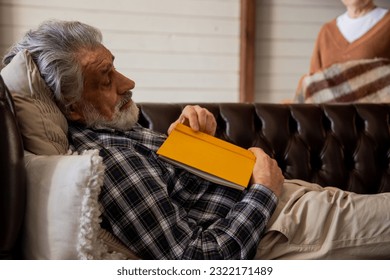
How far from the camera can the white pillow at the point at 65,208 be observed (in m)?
1.07

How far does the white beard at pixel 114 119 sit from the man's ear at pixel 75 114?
2 centimetres

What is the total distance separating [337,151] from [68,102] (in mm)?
1011

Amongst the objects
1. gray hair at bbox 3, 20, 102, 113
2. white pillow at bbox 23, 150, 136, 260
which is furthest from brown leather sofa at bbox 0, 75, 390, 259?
white pillow at bbox 23, 150, 136, 260

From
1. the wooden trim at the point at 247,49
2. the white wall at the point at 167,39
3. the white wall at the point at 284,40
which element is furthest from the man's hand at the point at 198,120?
the white wall at the point at 284,40

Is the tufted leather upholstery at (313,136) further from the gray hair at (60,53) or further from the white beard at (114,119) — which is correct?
the gray hair at (60,53)

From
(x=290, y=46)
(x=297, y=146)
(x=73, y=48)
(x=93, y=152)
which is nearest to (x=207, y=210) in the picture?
(x=93, y=152)

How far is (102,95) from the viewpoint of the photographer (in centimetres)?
142

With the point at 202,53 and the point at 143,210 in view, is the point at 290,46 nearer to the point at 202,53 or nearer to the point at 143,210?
the point at 202,53

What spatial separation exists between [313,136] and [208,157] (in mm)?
681

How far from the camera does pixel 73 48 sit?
1.36m

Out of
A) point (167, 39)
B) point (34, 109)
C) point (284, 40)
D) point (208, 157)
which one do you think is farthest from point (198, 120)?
point (284, 40)

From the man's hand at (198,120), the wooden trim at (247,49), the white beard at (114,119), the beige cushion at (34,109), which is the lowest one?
the wooden trim at (247,49)

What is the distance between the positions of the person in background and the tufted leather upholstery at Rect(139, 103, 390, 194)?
0.82 m

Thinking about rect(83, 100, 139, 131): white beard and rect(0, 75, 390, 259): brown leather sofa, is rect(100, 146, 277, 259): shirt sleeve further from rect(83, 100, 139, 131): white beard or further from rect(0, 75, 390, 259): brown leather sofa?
rect(0, 75, 390, 259): brown leather sofa
